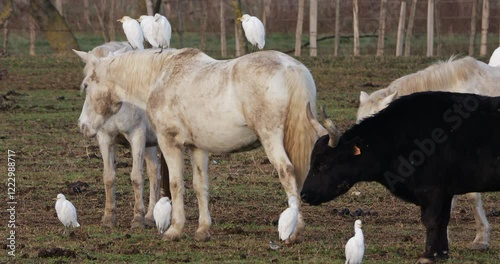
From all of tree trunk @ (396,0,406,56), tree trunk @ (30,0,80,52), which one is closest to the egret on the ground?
tree trunk @ (396,0,406,56)

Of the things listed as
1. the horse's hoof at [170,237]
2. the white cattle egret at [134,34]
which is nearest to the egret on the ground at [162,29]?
the white cattle egret at [134,34]

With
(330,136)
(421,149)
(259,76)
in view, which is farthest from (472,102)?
(259,76)

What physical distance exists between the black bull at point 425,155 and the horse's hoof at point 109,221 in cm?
281

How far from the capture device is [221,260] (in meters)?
9.30

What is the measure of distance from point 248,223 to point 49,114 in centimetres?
938

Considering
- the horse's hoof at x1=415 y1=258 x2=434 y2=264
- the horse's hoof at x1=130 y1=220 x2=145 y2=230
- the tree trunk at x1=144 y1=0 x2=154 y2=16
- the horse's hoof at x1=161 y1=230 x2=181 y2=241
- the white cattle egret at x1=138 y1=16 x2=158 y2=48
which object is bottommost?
the horse's hoof at x1=130 y1=220 x2=145 y2=230

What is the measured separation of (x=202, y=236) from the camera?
10438 mm

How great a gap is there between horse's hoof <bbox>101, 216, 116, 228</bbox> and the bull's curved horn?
3.16 meters

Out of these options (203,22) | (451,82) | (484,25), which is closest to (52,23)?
(203,22)

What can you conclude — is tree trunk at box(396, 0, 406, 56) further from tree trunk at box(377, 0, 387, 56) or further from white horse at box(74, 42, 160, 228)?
white horse at box(74, 42, 160, 228)

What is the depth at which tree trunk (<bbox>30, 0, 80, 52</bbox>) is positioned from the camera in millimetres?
29969

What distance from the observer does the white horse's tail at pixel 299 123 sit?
9797 millimetres

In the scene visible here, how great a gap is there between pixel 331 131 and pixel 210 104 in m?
1.64

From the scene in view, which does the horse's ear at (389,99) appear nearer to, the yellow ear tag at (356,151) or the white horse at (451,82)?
the white horse at (451,82)
